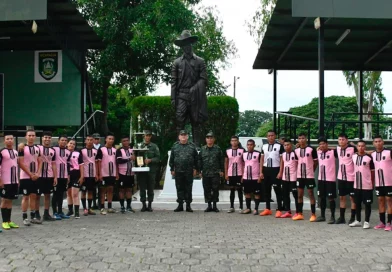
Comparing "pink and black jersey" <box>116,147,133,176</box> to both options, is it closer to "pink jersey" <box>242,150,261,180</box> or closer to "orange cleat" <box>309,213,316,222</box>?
"pink jersey" <box>242,150,261,180</box>

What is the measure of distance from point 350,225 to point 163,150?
7801 mm

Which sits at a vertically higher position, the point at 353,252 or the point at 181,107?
the point at 181,107

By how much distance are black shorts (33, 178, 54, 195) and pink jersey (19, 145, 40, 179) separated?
0.81 feet

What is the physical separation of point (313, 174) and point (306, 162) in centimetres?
27

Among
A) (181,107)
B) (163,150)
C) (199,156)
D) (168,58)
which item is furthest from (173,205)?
(168,58)

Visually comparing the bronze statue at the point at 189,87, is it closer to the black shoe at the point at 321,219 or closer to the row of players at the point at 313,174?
the row of players at the point at 313,174

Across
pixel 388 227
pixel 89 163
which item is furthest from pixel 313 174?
pixel 89 163

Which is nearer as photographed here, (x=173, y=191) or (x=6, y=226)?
(x=6, y=226)

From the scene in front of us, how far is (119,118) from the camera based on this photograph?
36750 mm

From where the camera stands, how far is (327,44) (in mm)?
15383

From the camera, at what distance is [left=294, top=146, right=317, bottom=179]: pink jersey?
413 inches

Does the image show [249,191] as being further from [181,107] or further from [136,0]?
[136,0]

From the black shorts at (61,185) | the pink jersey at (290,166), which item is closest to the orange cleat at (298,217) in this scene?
the pink jersey at (290,166)

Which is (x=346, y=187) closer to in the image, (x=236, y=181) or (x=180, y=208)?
(x=236, y=181)
